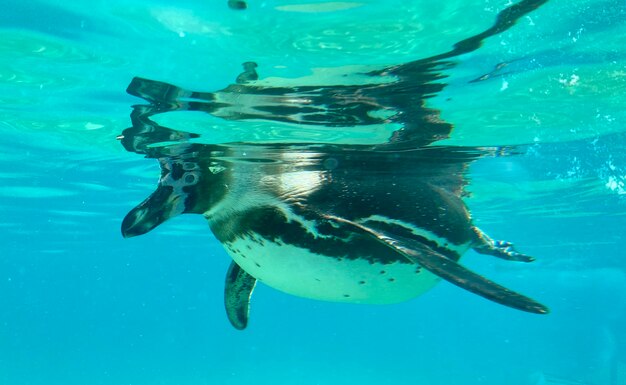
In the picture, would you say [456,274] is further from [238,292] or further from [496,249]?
[238,292]

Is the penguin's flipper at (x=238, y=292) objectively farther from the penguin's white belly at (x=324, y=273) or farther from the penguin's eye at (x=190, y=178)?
the penguin's eye at (x=190, y=178)

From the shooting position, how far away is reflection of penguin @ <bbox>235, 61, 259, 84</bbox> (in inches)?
262

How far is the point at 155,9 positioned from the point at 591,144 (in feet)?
32.8

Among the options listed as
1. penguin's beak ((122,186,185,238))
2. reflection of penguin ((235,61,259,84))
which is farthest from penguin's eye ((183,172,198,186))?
reflection of penguin ((235,61,259,84))

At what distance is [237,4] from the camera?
5402mm

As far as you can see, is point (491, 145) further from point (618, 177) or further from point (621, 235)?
point (621, 235)

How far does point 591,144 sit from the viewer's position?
11766 millimetres

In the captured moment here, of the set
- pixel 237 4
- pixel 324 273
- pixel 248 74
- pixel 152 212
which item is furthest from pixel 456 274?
pixel 248 74

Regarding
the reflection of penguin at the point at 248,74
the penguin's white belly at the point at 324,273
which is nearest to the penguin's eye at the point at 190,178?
the penguin's white belly at the point at 324,273

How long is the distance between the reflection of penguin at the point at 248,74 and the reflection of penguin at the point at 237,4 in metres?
1.15

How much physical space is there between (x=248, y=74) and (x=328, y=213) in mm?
2669

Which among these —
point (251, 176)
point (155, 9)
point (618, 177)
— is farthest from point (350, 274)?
point (618, 177)

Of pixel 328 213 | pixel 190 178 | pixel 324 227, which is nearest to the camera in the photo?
pixel 324 227

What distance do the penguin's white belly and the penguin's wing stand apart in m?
0.46
